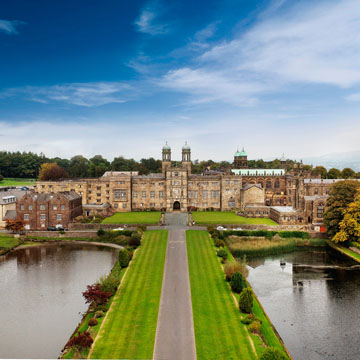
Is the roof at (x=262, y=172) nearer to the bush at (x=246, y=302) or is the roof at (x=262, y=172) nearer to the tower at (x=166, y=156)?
the tower at (x=166, y=156)

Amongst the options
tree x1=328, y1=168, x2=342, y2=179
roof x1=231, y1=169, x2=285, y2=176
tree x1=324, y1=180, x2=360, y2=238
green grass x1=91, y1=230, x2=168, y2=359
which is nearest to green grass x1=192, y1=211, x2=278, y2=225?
tree x1=324, y1=180, x2=360, y2=238

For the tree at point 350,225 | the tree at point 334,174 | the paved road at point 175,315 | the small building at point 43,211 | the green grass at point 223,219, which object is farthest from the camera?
the tree at point 334,174

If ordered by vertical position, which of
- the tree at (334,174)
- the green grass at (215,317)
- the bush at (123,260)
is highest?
the tree at (334,174)

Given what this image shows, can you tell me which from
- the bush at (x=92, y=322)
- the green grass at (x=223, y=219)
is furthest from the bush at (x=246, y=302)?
the green grass at (x=223, y=219)

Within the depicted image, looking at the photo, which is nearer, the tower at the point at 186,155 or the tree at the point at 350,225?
the tree at the point at 350,225

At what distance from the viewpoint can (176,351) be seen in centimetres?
2772

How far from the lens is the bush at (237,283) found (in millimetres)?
40500

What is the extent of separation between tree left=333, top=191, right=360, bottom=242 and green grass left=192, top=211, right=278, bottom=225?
57.1ft

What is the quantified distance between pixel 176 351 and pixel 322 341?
13.4 metres

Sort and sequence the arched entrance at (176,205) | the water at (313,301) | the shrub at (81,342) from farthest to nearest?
the arched entrance at (176,205), the water at (313,301), the shrub at (81,342)

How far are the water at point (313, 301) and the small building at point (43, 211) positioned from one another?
1603 inches

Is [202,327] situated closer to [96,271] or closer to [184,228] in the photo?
[96,271]

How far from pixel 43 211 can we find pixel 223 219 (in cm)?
3800

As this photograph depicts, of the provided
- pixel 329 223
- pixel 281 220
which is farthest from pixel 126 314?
pixel 281 220
